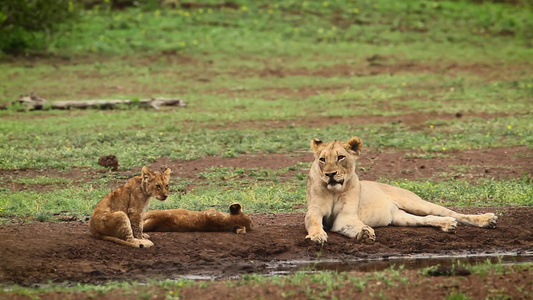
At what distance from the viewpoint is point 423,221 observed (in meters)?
10.2

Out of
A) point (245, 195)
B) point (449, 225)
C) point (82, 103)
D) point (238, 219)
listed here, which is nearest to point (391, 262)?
point (449, 225)

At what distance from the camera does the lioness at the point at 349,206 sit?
9.62 metres

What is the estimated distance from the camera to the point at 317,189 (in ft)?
32.2

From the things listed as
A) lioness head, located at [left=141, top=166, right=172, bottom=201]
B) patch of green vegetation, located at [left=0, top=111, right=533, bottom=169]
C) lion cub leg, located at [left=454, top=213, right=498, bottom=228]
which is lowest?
patch of green vegetation, located at [left=0, top=111, right=533, bottom=169]

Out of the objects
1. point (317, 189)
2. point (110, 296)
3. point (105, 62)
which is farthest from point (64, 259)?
point (105, 62)

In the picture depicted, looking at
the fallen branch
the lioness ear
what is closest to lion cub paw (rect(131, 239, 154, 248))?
the lioness ear

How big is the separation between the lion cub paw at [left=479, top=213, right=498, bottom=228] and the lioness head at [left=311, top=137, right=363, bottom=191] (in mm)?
1515

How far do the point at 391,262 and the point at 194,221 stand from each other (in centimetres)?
206

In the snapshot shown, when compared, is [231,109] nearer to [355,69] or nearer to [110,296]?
[355,69]

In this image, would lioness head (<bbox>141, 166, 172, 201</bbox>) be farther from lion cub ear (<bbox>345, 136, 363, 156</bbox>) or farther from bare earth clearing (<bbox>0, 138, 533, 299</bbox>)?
lion cub ear (<bbox>345, 136, 363, 156</bbox>)

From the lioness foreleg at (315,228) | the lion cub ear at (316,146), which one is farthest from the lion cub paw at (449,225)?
the lion cub ear at (316,146)

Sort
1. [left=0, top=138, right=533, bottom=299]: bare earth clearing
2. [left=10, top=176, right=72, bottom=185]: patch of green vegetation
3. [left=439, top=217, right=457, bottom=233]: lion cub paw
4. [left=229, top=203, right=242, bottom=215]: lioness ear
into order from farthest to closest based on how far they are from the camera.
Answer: [left=10, top=176, right=72, bottom=185]: patch of green vegetation
[left=439, top=217, right=457, bottom=233]: lion cub paw
[left=229, top=203, right=242, bottom=215]: lioness ear
[left=0, top=138, right=533, bottom=299]: bare earth clearing

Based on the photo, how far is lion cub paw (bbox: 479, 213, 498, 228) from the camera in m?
10.0

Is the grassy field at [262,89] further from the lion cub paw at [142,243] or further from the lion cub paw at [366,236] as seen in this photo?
the lion cub paw at [142,243]
